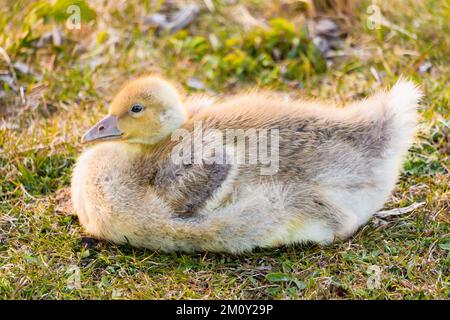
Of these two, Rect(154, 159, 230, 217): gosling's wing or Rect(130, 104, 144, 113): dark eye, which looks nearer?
Rect(154, 159, 230, 217): gosling's wing

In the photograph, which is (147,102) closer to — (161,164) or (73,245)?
(161,164)

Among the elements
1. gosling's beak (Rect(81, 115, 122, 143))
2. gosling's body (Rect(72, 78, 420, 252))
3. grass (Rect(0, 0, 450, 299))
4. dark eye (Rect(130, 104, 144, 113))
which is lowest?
grass (Rect(0, 0, 450, 299))

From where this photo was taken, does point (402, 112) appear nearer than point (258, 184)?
No

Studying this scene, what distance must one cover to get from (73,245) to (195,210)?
0.60m

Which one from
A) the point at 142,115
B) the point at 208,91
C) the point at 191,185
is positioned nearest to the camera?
the point at 191,185

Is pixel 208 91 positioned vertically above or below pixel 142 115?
below

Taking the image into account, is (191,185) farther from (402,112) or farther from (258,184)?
(402,112)

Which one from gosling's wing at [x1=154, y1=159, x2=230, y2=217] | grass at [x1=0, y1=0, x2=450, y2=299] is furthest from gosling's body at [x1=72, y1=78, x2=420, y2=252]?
grass at [x1=0, y1=0, x2=450, y2=299]

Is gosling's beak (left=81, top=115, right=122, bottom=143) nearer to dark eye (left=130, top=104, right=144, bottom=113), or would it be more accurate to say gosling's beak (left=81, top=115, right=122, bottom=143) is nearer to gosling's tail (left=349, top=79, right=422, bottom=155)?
dark eye (left=130, top=104, right=144, bottom=113)

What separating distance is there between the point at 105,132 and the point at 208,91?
53.3 inches

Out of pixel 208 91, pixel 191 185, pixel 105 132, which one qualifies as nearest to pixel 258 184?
pixel 191 185

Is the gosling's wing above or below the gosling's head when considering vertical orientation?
below

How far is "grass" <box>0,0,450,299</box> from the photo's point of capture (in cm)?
284

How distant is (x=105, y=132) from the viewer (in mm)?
3078
